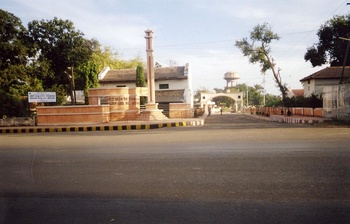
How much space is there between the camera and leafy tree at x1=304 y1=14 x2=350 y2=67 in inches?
1513

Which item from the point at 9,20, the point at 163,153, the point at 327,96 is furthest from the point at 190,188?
the point at 9,20

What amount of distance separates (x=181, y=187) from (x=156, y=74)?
1364 inches

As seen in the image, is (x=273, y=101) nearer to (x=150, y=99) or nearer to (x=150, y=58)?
(x=150, y=99)

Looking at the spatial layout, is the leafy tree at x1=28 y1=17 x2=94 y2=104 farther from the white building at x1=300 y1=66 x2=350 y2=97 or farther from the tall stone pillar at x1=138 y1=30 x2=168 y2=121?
the white building at x1=300 y1=66 x2=350 y2=97

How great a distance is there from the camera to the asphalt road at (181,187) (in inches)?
138

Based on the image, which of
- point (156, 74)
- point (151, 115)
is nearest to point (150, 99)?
point (151, 115)

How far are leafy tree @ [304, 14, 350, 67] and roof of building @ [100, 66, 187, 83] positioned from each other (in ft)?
65.2

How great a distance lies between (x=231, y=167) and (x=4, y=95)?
24403mm

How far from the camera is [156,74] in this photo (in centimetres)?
3859

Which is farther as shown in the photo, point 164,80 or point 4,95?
point 164,80

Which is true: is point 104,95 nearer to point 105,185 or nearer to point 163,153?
point 163,153

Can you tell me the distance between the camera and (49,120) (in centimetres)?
2327

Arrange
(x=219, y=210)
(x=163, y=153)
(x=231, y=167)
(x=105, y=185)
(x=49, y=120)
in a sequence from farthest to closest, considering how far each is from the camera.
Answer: (x=49, y=120)
(x=163, y=153)
(x=231, y=167)
(x=105, y=185)
(x=219, y=210)

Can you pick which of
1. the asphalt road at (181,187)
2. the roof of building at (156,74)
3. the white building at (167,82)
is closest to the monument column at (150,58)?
the white building at (167,82)
